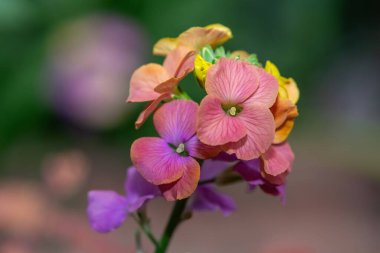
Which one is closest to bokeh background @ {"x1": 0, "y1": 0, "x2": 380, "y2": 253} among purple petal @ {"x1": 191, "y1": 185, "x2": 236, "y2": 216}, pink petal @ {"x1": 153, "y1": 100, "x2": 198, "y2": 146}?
purple petal @ {"x1": 191, "y1": 185, "x2": 236, "y2": 216}

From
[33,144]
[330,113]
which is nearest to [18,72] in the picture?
[33,144]

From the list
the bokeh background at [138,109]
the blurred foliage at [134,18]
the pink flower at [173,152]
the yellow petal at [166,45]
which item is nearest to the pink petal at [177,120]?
the pink flower at [173,152]

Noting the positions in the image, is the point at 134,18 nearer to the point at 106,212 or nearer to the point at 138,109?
the point at 138,109

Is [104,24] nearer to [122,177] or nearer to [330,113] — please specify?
[122,177]

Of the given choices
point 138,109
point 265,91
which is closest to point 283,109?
point 265,91

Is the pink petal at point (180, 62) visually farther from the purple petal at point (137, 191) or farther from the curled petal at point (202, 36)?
the purple petal at point (137, 191)

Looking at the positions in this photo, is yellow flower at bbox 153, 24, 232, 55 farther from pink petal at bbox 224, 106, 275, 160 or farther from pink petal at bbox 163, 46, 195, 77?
pink petal at bbox 224, 106, 275, 160
